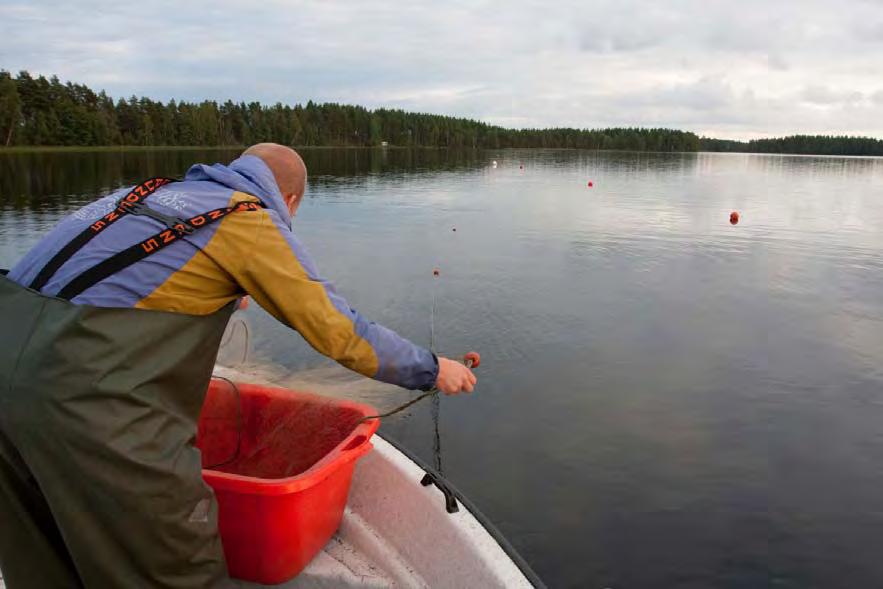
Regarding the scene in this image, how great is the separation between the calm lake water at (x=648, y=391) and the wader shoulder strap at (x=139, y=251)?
5.35 metres

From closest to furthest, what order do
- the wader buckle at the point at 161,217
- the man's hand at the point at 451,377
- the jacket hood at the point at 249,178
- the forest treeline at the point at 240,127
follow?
the wader buckle at the point at 161,217 < the jacket hood at the point at 249,178 < the man's hand at the point at 451,377 < the forest treeline at the point at 240,127

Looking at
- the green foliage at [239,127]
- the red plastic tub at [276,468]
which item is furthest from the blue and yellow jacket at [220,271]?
the green foliage at [239,127]

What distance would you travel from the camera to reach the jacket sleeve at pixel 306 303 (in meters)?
2.15

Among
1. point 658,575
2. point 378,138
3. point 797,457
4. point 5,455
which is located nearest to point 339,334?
point 5,455

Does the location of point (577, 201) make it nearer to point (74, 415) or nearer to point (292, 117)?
point (74, 415)

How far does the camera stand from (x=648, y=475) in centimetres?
761

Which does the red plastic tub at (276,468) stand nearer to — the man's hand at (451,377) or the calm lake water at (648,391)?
the man's hand at (451,377)

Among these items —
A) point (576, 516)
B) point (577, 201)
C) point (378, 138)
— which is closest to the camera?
point (576, 516)

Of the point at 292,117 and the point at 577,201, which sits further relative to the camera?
the point at 292,117

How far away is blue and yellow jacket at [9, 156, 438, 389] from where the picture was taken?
2051mm

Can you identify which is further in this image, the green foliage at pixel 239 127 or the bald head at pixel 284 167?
the green foliage at pixel 239 127

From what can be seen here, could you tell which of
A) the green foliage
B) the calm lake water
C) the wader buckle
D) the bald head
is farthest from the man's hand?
the green foliage

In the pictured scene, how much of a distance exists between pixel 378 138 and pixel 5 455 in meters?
157

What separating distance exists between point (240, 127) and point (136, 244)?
142 meters
